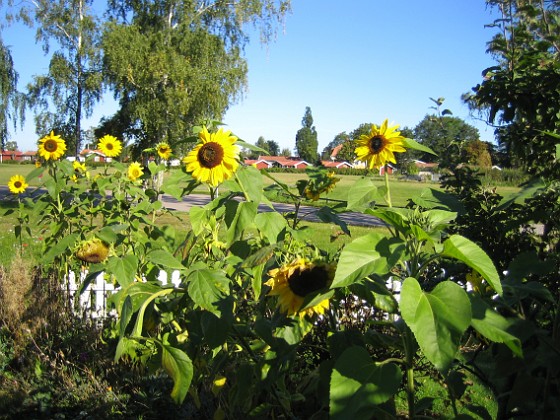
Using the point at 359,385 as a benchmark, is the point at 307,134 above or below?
above

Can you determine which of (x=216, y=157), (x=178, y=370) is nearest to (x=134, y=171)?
(x=216, y=157)

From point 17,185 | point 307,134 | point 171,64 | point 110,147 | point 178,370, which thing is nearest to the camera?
point 178,370

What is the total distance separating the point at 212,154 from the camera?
5.83 feet

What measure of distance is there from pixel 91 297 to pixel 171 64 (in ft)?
54.3

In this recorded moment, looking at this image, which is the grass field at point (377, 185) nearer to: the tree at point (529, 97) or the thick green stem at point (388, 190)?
the thick green stem at point (388, 190)

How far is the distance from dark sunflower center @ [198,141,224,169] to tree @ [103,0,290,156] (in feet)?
56.5

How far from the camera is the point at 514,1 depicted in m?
5.07

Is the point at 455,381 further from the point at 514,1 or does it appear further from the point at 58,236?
the point at 514,1

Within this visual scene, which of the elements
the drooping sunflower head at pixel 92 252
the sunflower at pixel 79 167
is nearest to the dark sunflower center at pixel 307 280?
the drooping sunflower head at pixel 92 252

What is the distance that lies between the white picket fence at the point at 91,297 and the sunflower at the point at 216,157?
1.98 metres

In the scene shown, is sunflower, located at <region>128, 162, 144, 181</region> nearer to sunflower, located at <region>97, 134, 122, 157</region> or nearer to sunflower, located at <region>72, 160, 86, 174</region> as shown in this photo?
sunflower, located at <region>72, 160, 86, 174</region>

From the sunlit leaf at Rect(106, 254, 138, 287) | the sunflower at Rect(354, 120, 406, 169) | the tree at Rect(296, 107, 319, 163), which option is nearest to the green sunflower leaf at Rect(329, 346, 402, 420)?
the sunflower at Rect(354, 120, 406, 169)

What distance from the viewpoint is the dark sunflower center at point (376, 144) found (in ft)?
5.96

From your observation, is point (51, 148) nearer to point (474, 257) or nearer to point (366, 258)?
point (366, 258)
